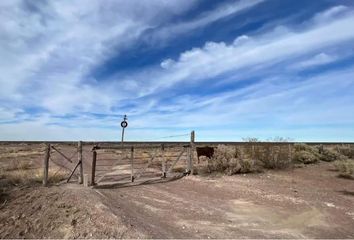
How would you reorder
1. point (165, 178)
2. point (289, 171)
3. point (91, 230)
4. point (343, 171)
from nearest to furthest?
point (91, 230) < point (165, 178) < point (343, 171) < point (289, 171)

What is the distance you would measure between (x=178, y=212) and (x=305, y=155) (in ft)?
60.6

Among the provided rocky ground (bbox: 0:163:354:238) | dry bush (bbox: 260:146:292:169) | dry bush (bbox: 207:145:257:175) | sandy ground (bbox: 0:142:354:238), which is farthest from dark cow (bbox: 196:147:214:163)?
rocky ground (bbox: 0:163:354:238)

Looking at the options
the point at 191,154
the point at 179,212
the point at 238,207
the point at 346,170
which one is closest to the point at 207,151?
the point at 191,154

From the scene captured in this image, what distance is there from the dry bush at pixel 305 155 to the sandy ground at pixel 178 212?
11038 millimetres

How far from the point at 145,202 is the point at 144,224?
343 cm

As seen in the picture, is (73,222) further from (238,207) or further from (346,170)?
(346,170)

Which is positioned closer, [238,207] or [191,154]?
[238,207]

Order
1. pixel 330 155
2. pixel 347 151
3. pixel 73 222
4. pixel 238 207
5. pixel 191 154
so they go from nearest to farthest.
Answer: pixel 73 222 → pixel 238 207 → pixel 191 154 → pixel 330 155 → pixel 347 151

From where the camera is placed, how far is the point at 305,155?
28.4 meters

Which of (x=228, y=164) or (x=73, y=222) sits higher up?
(x=228, y=164)

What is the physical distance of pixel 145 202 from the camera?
13.7 meters

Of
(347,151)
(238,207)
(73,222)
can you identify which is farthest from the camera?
(347,151)


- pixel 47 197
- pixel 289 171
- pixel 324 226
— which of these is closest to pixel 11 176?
pixel 47 197

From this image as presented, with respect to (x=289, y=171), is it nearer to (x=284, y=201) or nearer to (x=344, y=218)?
(x=284, y=201)
